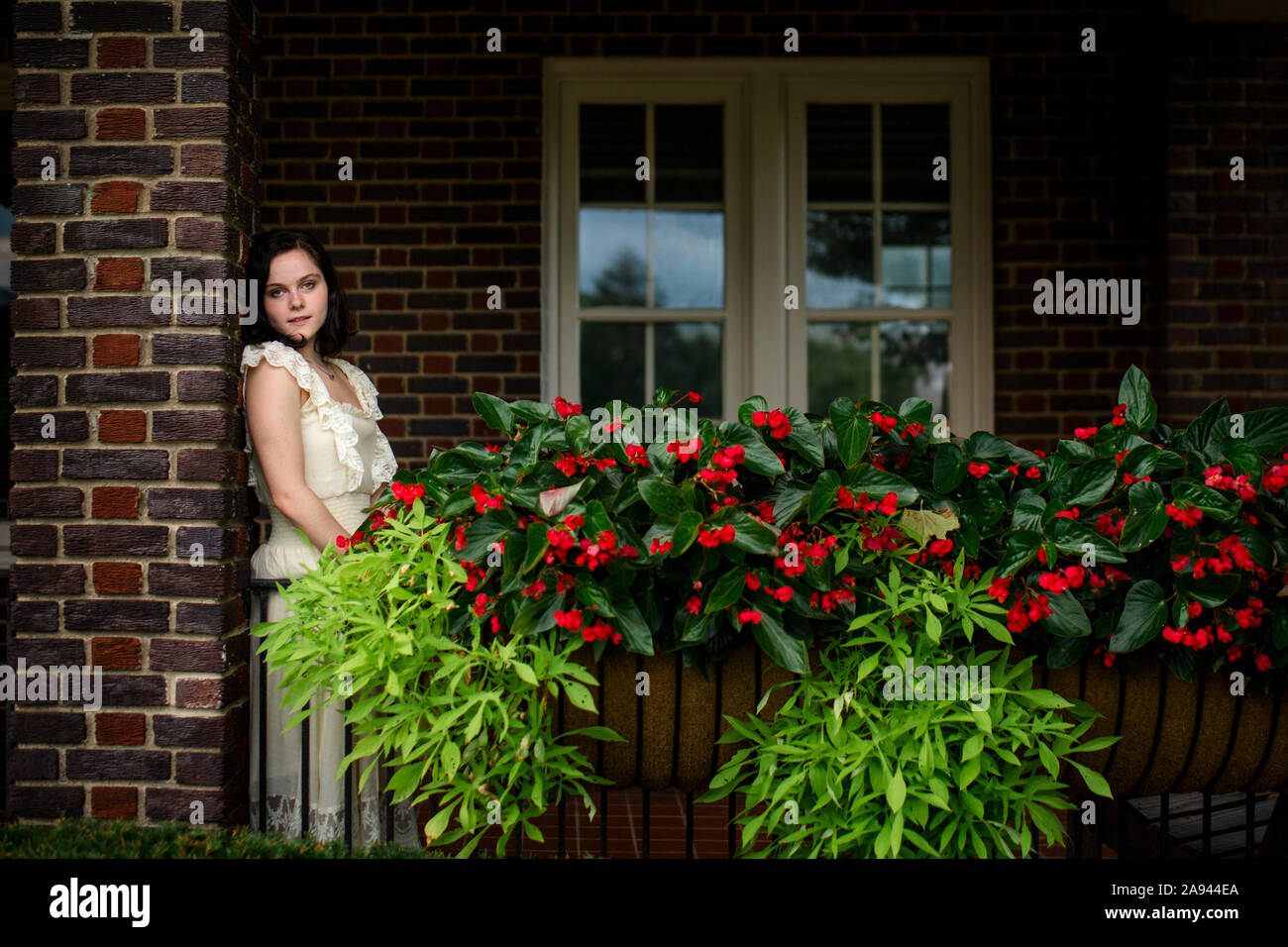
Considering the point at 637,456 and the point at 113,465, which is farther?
the point at 113,465

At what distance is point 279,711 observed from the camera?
94.9 inches

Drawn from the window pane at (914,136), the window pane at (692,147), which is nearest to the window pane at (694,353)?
the window pane at (692,147)

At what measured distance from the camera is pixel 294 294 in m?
2.46

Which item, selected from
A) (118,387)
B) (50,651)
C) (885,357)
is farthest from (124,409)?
(885,357)

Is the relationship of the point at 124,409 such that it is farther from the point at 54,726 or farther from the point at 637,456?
→ the point at 637,456

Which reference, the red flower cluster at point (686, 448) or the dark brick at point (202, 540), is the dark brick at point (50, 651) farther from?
the red flower cluster at point (686, 448)

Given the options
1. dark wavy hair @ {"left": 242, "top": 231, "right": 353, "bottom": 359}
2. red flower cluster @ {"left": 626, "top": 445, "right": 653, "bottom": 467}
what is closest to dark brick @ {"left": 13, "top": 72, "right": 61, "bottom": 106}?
dark wavy hair @ {"left": 242, "top": 231, "right": 353, "bottom": 359}

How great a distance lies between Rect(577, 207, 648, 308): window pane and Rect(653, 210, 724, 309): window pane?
67 millimetres

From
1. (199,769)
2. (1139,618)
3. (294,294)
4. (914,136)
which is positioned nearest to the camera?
(1139,618)

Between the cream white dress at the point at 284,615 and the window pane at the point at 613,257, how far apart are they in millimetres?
1965

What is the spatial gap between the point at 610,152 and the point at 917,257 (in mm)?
1437

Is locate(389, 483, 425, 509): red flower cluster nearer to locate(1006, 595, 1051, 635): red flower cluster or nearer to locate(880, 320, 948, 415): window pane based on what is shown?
locate(1006, 595, 1051, 635): red flower cluster

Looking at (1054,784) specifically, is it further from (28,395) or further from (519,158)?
(519,158)
